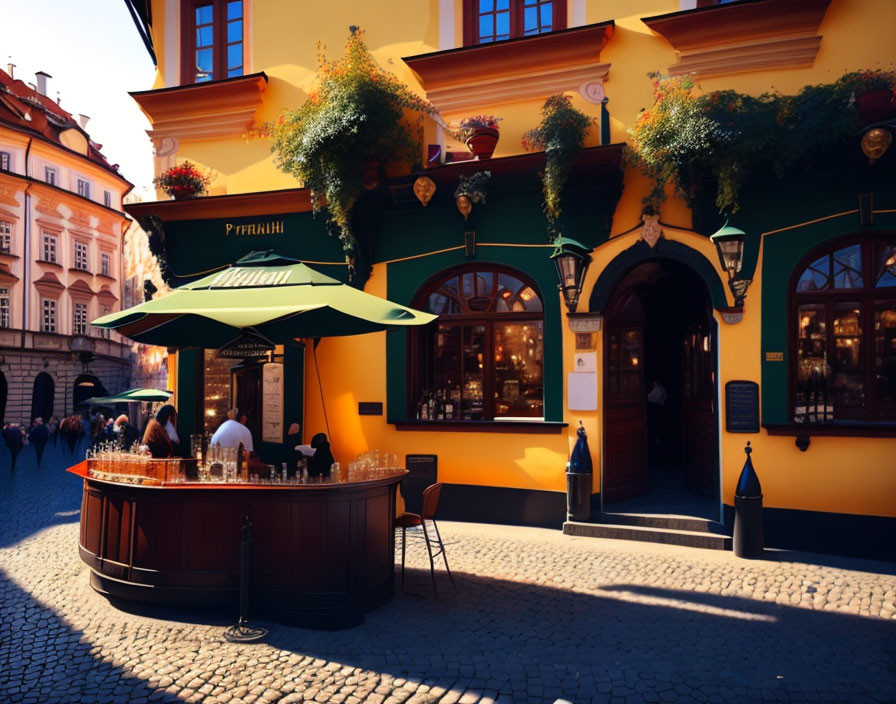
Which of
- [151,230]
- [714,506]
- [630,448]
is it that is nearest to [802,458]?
[714,506]

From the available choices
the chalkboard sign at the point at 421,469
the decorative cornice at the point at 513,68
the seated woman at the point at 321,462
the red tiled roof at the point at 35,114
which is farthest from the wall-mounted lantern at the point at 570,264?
the red tiled roof at the point at 35,114

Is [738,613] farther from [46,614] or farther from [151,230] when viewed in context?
[151,230]

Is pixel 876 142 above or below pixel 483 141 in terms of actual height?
below

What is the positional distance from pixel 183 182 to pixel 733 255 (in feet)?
27.7

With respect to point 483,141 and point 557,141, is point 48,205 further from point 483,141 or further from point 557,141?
point 557,141

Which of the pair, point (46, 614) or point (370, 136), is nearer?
point (46, 614)

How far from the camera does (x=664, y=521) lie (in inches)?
315

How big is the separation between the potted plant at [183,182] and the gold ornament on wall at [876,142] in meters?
9.48

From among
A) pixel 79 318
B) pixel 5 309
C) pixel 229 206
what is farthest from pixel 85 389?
pixel 229 206

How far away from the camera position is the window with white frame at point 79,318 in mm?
34812

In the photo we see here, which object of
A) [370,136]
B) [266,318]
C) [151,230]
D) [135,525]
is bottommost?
[135,525]

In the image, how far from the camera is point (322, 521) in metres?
5.52

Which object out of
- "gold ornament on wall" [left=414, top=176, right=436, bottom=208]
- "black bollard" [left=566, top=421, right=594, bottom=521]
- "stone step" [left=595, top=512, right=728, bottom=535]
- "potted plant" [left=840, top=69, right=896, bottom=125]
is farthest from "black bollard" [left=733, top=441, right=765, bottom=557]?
"gold ornament on wall" [left=414, top=176, right=436, bottom=208]

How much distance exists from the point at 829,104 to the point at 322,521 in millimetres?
7124
